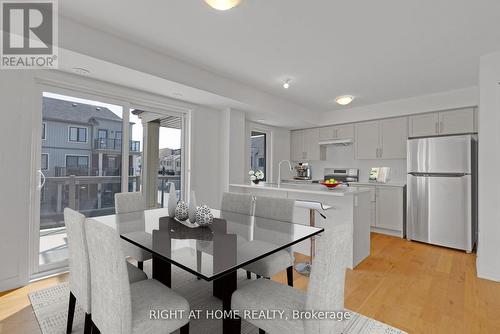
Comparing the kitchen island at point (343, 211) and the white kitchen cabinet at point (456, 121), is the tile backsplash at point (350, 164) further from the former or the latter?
the kitchen island at point (343, 211)

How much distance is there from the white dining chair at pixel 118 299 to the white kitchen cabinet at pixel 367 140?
464 centimetres

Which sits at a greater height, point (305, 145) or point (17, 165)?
point (305, 145)

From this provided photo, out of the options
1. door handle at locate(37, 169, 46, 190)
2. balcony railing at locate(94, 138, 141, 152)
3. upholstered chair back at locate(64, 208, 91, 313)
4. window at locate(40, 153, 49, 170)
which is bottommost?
upholstered chair back at locate(64, 208, 91, 313)

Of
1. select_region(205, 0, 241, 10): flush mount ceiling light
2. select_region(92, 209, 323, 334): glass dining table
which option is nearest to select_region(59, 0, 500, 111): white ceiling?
select_region(205, 0, 241, 10): flush mount ceiling light

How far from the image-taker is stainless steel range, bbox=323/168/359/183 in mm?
5309

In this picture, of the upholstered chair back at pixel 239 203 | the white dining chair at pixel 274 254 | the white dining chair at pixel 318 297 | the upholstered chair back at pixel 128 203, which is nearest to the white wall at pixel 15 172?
the upholstered chair back at pixel 128 203

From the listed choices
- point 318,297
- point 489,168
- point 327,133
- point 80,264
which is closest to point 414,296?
point 489,168

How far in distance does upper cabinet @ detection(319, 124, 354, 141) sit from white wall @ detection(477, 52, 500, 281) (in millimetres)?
2462

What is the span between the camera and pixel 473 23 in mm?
2127

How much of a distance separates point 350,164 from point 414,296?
3.49 metres

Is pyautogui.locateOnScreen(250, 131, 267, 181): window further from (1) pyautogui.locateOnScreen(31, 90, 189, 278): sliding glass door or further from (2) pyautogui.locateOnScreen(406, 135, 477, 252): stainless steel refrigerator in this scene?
(2) pyautogui.locateOnScreen(406, 135, 477, 252): stainless steel refrigerator

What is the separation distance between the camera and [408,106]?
4.33 m

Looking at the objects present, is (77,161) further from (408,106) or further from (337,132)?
(408,106)

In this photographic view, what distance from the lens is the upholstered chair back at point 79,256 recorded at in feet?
4.58
